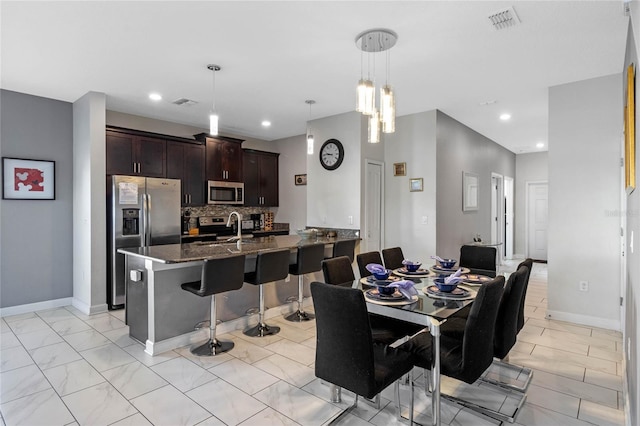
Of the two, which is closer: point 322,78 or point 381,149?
point 322,78

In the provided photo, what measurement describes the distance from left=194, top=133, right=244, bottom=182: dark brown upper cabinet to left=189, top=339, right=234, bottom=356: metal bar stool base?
333 centimetres

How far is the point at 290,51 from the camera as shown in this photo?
123 inches

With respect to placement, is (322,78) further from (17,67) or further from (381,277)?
(17,67)

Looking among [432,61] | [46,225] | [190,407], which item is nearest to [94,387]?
[190,407]

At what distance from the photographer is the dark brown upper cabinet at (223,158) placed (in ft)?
19.4

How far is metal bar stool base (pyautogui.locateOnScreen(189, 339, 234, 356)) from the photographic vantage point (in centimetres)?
312

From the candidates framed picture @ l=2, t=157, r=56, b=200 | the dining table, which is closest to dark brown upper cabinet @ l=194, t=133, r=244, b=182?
framed picture @ l=2, t=157, r=56, b=200

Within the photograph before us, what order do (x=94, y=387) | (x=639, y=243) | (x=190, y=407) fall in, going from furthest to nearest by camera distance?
(x=94, y=387)
(x=190, y=407)
(x=639, y=243)

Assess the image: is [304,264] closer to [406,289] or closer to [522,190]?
[406,289]

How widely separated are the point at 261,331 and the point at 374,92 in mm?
A: 2557

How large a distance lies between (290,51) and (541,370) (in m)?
3.45

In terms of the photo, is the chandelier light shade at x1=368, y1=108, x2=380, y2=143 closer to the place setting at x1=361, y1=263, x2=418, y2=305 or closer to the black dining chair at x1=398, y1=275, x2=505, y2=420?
the place setting at x1=361, y1=263, x2=418, y2=305

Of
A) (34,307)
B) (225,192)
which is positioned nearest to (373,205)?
(225,192)

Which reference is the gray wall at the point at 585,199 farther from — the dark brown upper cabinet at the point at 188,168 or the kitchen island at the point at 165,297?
the dark brown upper cabinet at the point at 188,168
